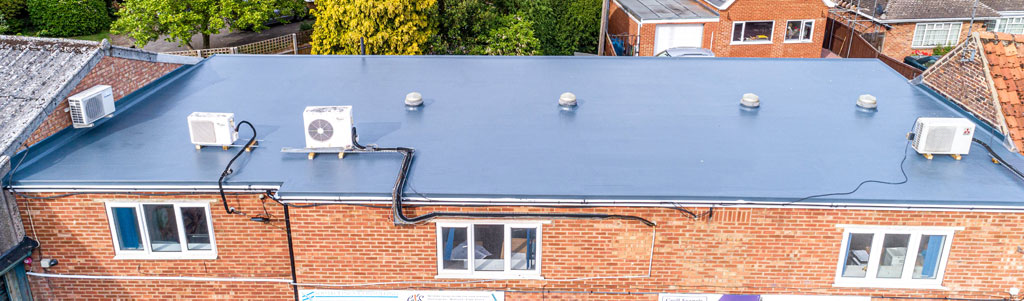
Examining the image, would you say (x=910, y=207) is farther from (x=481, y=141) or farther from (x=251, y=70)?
(x=251, y=70)

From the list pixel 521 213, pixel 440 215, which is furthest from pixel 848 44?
pixel 440 215

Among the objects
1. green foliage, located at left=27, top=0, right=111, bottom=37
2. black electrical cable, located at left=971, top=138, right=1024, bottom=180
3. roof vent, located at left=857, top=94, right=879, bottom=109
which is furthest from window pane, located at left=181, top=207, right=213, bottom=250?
green foliage, located at left=27, top=0, right=111, bottom=37

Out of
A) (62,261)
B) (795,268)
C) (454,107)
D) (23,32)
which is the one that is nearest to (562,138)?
(454,107)

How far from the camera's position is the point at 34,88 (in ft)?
39.4

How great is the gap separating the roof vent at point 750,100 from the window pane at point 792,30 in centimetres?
2154

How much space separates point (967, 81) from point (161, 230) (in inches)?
595

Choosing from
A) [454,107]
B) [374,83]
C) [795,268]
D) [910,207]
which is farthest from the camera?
[374,83]

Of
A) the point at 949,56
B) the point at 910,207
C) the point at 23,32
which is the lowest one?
the point at 23,32

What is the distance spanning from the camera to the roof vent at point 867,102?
1351 cm

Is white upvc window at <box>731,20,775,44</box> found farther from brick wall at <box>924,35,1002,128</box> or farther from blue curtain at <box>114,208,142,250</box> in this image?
blue curtain at <box>114,208,142,250</box>

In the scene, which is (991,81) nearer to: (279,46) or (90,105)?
(90,105)

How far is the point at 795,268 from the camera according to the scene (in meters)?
10.9

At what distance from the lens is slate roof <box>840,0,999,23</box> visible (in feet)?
120

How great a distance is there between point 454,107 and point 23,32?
37872mm
